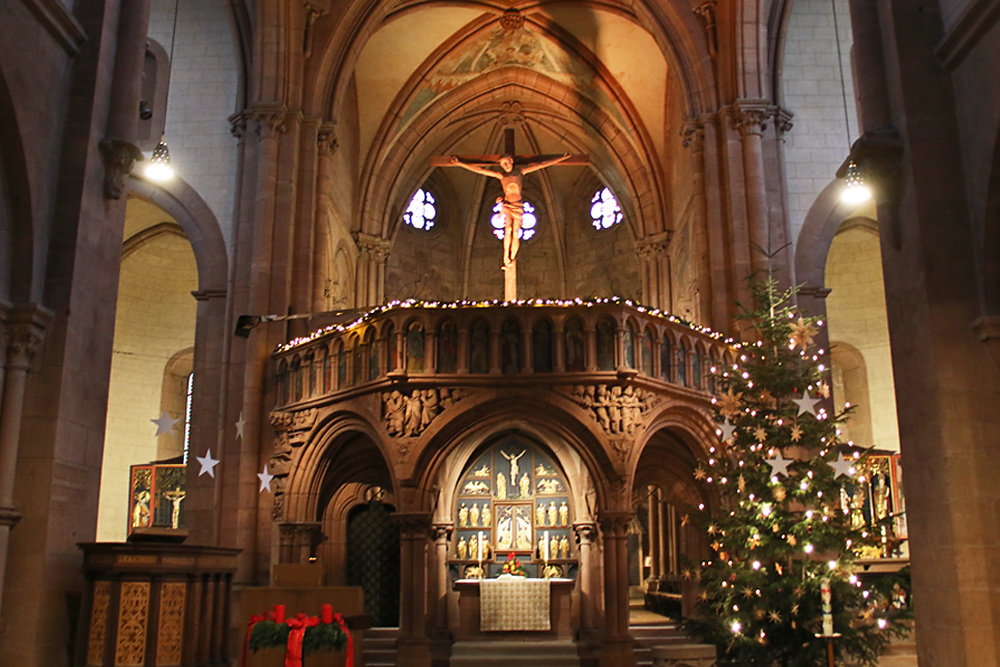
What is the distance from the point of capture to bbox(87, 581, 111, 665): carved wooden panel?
10.0 metres

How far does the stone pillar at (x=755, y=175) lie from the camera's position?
18.3 meters

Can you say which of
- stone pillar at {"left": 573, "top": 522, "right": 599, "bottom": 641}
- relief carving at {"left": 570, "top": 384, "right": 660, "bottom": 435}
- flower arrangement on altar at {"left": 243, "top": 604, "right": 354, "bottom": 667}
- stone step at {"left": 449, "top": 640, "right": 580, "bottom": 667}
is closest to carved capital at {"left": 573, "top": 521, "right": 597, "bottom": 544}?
stone pillar at {"left": 573, "top": 522, "right": 599, "bottom": 641}

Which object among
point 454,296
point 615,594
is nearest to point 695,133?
point 615,594

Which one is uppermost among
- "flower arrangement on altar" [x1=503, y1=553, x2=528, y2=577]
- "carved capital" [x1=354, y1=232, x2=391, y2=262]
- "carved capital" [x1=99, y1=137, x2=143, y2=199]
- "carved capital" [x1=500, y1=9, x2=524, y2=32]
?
"carved capital" [x1=500, y1=9, x2=524, y2=32]

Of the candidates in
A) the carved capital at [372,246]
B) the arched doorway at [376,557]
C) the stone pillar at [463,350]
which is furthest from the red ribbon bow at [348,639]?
the carved capital at [372,246]

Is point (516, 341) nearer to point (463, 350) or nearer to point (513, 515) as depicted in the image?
point (463, 350)

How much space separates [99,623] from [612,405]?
8.10m

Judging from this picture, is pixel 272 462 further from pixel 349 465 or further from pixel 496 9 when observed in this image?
pixel 496 9

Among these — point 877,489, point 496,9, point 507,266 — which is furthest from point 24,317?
point 496,9

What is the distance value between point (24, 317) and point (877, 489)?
1654cm

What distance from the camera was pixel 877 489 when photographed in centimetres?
2011

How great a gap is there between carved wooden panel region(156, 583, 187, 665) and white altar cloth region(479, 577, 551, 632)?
7.36 meters

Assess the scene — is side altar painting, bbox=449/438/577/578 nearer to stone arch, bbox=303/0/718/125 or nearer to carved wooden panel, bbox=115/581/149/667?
stone arch, bbox=303/0/718/125

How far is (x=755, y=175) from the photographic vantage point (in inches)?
734
